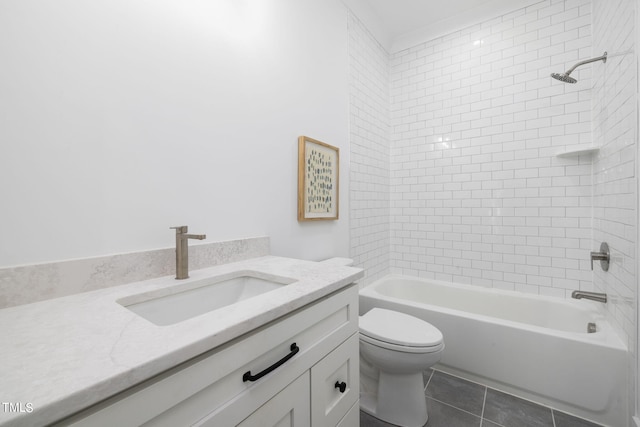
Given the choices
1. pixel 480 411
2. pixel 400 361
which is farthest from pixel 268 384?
pixel 480 411

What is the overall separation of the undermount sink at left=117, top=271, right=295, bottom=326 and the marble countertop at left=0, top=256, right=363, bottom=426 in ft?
0.17

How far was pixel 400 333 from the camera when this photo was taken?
1453 millimetres

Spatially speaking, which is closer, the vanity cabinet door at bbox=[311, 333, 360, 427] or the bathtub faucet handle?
the vanity cabinet door at bbox=[311, 333, 360, 427]

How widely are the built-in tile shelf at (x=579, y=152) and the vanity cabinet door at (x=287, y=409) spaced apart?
2240 millimetres

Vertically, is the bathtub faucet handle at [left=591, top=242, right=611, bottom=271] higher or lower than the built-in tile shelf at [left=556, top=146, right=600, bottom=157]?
lower

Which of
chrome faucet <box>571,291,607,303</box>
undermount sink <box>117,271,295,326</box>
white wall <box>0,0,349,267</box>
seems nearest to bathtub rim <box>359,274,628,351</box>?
chrome faucet <box>571,291,607,303</box>

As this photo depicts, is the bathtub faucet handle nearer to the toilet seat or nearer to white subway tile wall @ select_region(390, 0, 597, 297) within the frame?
white subway tile wall @ select_region(390, 0, 597, 297)

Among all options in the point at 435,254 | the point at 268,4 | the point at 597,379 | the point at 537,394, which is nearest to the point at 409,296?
the point at 435,254

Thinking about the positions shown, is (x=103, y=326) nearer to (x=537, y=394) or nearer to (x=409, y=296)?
(x=537, y=394)

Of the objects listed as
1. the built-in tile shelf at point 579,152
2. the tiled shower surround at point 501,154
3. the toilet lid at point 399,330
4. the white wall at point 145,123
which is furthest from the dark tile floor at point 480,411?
the built-in tile shelf at point 579,152

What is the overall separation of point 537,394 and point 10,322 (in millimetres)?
2337

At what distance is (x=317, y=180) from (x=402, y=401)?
136 centimetres

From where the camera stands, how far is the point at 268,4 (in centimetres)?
148

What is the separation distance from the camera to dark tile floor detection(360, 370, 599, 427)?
1.44 metres
